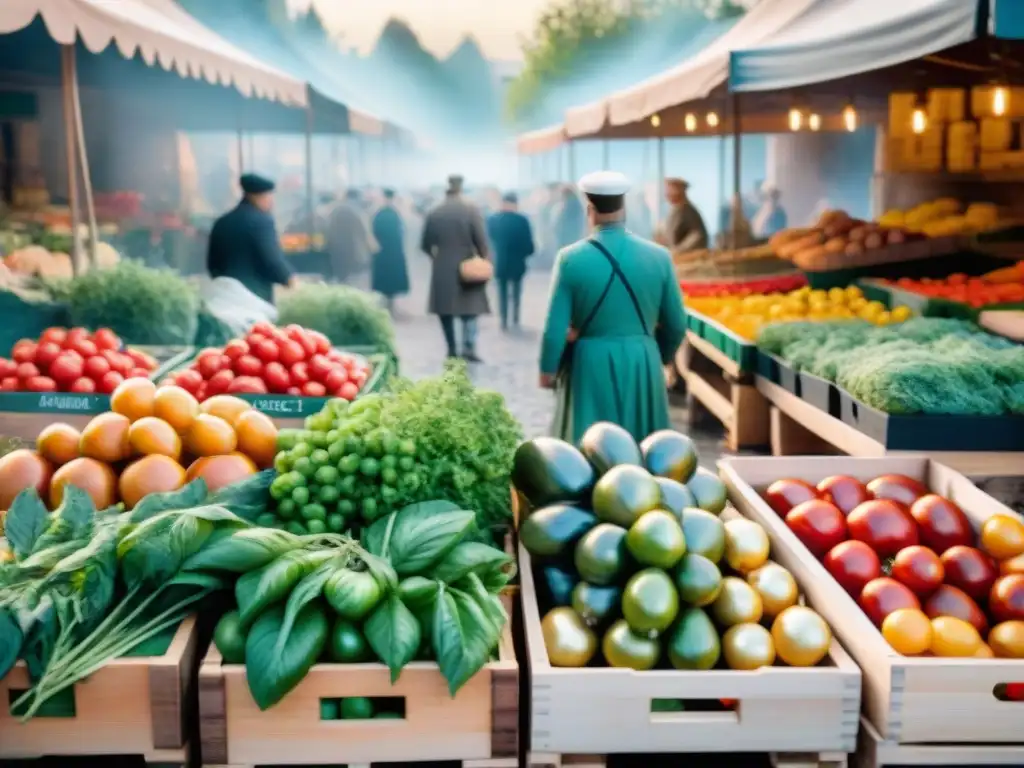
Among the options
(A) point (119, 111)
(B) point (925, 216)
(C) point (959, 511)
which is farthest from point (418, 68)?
(C) point (959, 511)

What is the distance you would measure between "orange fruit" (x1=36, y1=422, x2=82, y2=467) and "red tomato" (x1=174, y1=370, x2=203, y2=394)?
1.59m

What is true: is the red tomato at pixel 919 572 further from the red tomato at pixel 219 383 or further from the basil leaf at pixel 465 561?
the red tomato at pixel 219 383

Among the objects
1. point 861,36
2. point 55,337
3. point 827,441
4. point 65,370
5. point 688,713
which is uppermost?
point 861,36

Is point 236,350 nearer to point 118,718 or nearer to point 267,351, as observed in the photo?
point 267,351

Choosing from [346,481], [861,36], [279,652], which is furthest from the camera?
[861,36]

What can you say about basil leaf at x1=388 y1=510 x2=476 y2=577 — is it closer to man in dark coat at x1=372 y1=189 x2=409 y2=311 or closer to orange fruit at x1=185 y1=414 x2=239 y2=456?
orange fruit at x1=185 y1=414 x2=239 y2=456

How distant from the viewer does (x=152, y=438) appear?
337 centimetres

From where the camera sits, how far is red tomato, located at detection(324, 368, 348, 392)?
17.2 feet

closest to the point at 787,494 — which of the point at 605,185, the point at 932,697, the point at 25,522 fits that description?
the point at 932,697

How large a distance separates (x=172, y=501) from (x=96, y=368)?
250 centimetres

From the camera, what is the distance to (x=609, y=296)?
4.84 m

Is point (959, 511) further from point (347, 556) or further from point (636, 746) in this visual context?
point (347, 556)

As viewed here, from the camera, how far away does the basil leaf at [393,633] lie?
2.51 m

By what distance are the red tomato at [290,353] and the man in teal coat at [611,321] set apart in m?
1.13
